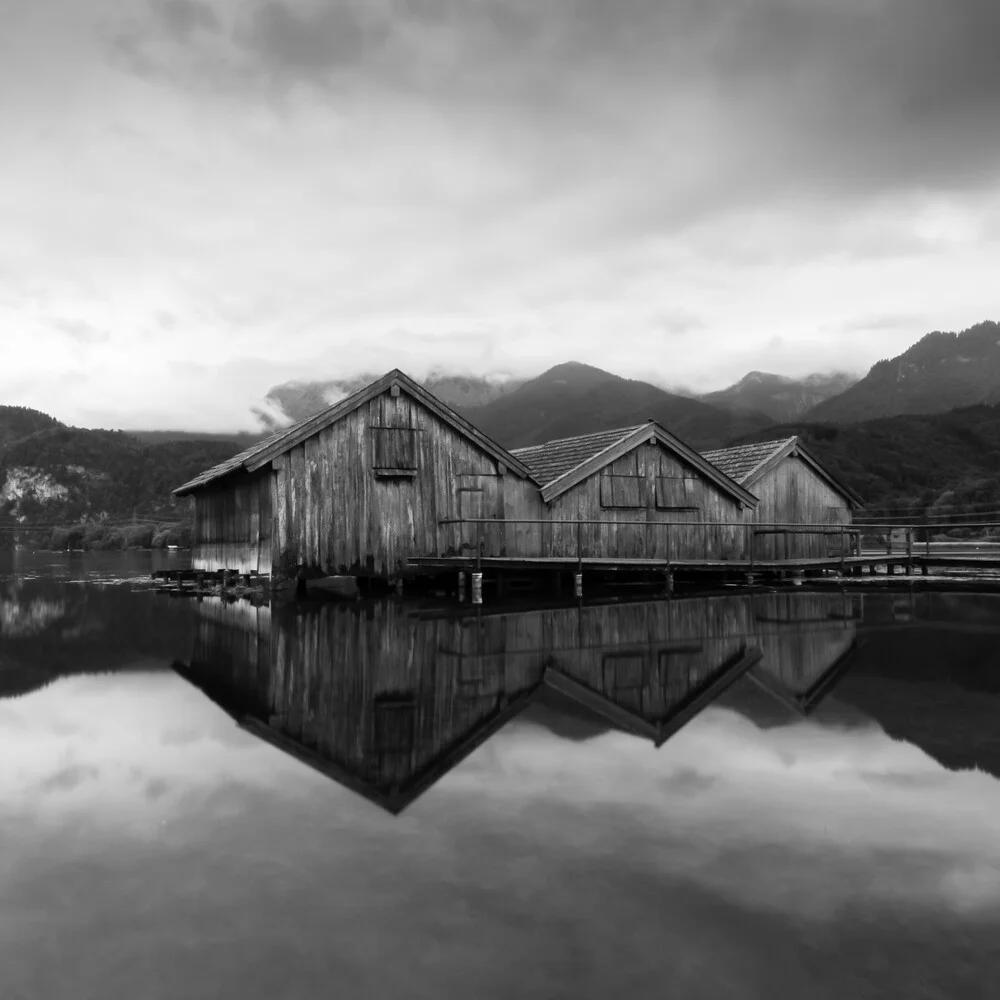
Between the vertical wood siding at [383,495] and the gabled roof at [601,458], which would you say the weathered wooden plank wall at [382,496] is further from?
the gabled roof at [601,458]

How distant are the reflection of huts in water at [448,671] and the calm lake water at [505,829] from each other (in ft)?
0.24

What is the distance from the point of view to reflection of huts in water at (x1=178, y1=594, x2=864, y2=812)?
8289 millimetres

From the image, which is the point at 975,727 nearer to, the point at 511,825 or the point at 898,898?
the point at 898,898

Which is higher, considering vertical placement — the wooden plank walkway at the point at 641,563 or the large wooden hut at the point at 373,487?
the large wooden hut at the point at 373,487

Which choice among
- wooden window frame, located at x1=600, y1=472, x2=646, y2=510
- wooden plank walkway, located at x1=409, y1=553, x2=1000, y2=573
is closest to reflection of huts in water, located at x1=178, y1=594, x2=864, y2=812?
wooden plank walkway, located at x1=409, y1=553, x2=1000, y2=573

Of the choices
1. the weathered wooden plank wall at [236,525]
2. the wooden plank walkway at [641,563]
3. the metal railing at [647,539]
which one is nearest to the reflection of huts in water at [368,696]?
the wooden plank walkway at [641,563]

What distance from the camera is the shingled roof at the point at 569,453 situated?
30.7m

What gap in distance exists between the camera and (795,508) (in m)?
36.4

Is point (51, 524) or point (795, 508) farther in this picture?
point (51, 524)

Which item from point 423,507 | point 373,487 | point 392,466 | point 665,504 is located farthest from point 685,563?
point 373,487

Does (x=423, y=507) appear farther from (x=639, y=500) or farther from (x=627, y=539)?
(x=639, y=500)

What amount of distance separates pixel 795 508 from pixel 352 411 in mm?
18970

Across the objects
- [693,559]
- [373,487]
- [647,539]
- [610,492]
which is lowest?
[693,559]

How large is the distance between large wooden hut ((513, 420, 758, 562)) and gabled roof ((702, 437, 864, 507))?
7.66ft
